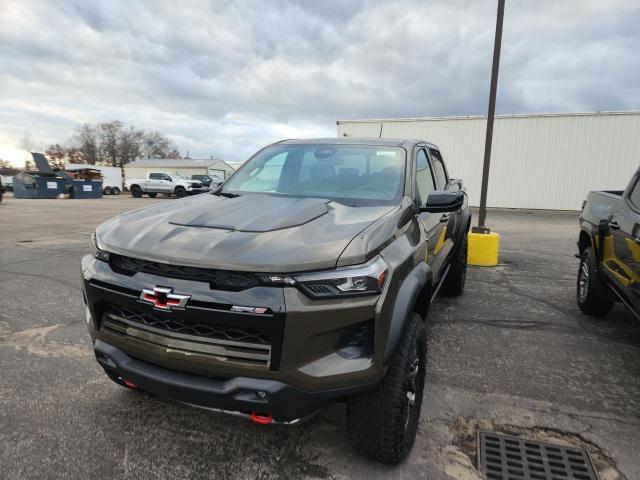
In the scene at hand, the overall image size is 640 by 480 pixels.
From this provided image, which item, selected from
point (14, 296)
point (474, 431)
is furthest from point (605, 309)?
point (14, 296)

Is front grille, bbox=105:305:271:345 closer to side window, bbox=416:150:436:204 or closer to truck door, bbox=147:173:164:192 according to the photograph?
side window, bbox=416:150:436:204

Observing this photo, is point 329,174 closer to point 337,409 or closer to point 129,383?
point 337,409

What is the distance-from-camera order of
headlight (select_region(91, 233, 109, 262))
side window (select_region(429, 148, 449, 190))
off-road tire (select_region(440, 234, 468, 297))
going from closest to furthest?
headlight (select_region(91, 233, 109, 262)) → side window (select_region(429, 148, 449, 190)) → off-road tire (select_region(440, 234, 468, 297))

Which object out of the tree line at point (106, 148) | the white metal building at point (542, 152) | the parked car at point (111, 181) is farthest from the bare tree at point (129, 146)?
the white metal building at point (542, 152)

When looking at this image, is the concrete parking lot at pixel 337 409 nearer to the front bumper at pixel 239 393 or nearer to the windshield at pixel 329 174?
the front bumper at pixel 239 393

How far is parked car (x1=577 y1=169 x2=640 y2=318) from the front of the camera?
320cm

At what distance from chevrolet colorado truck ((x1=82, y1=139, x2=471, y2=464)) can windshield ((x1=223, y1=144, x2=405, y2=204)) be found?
41 centimetres

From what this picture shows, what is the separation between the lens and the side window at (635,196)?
3440 millimetres

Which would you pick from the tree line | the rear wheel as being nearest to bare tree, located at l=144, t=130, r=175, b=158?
the tree line

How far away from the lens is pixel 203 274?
5.98 ft

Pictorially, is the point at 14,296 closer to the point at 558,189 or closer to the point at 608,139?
the point at 558,189

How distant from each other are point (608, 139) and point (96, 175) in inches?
1289

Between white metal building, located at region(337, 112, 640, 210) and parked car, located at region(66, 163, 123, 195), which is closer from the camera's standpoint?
white metal building, located at region(337, 112, 640, 210)

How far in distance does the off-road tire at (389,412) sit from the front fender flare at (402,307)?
0.11 meters
